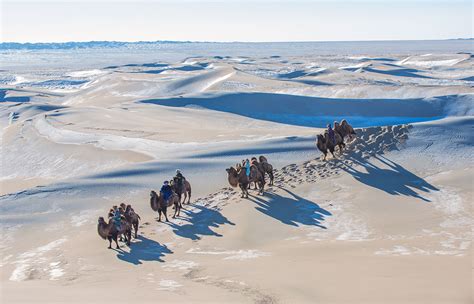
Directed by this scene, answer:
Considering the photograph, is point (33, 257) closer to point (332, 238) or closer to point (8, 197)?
point (8, 197)

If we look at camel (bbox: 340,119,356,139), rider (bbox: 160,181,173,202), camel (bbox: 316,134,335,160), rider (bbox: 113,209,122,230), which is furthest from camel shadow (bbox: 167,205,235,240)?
camel (bbox: 340,119,356,139)

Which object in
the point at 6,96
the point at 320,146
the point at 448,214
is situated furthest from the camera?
the point at 6,96

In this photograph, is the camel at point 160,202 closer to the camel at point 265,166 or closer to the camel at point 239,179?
the camel at point 239,179

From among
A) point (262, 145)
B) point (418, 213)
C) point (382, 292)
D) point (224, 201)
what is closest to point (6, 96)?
point (262, 145)

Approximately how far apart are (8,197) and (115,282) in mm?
8154

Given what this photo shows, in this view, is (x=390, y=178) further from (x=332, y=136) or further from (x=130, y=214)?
(x=130, y=214)

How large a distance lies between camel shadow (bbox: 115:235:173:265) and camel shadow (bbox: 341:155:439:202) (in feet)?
21.3

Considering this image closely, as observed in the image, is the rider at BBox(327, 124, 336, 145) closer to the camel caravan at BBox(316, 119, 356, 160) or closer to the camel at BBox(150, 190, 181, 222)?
the camel caravan at BBox(316, 119, 356, 160)

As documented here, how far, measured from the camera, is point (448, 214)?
1534 cm

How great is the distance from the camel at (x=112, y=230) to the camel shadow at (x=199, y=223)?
4.15ft

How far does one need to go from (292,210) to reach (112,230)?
15.1 feet

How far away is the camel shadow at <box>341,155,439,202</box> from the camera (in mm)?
17375

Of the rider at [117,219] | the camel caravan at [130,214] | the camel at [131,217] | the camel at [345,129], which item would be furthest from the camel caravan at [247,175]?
the rider at [117,219]

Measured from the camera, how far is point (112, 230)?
46.2ft
